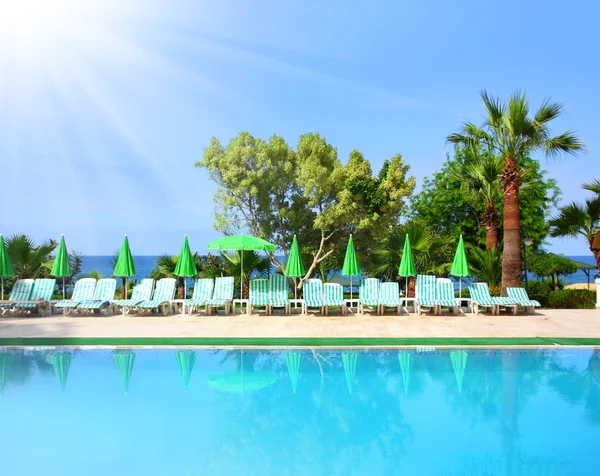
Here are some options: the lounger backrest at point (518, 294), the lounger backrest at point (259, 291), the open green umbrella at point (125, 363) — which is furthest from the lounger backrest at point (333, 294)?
the open green umbrella at point (125, 363)

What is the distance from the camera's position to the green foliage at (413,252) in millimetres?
15000

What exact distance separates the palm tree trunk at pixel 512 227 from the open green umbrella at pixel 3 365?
41.3 feet

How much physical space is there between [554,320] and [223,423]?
32.6 feet

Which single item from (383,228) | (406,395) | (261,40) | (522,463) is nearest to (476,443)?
(522,463)

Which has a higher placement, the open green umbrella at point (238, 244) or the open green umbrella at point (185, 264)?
the open green umbrella at point (238, 244)

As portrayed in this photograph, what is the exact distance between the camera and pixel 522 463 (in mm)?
5023

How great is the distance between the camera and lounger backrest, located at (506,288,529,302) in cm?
1346

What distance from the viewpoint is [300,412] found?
254 inches

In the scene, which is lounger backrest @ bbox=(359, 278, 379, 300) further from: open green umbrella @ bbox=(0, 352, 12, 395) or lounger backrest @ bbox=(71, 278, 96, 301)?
open green umbrella @ bbox=(0, 352, 12, 395)

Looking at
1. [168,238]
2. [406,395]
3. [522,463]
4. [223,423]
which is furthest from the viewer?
[168,238]

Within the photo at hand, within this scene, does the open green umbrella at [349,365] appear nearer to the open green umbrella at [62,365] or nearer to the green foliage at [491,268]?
the open green umbrella at [62,365]

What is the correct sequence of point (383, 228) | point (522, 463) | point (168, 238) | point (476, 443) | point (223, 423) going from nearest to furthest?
1. point (522, 463)
2. point (476, 443)
3. point (223, 423)
4. point (383, 228)
5. point (168, 238)

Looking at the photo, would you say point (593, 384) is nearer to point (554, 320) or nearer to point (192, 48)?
point (554, 320)

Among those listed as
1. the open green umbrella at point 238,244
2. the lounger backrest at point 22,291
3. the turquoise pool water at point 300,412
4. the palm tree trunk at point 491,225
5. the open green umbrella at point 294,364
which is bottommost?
the turquoise pool water at point 300,412
